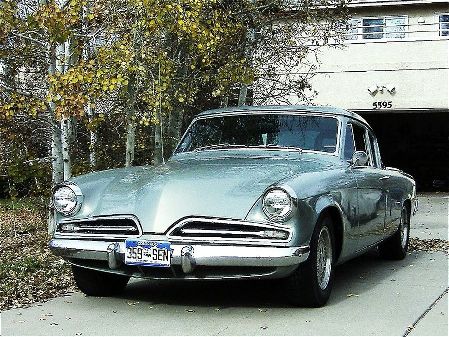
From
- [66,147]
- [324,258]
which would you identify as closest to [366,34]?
[66,147]

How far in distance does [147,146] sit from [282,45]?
4494 millimetres

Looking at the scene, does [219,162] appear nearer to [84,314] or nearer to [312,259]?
[312,259]

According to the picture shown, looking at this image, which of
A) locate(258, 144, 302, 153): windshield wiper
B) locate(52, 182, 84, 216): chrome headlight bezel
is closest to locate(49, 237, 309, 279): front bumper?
locate(52, 182, 84, 216): chrome headlight bezel

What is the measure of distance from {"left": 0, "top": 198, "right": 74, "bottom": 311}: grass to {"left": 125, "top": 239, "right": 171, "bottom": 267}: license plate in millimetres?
1140

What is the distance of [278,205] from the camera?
5254 millimetres

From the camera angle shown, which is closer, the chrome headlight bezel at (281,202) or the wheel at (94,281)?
the chrome headlight bezel at (281,202)

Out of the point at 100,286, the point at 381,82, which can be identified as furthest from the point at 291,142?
the point at 381,82

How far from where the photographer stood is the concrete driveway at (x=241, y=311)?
499cm

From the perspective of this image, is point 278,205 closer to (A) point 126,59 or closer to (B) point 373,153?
(B) point 373,153

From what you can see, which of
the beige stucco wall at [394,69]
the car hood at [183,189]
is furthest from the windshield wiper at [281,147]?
the beige stucco wall at [394,69]

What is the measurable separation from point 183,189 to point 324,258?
48.8 inches

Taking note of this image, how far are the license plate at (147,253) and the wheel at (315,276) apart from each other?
3.03 feet

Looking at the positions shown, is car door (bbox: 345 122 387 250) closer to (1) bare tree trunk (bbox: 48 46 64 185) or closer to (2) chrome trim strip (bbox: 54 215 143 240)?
(2) chrome trim strip (bbox: 54 215 143 240)

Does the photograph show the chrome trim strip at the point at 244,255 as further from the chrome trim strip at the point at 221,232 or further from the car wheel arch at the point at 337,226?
the car wheel arch at the point at 337,226
